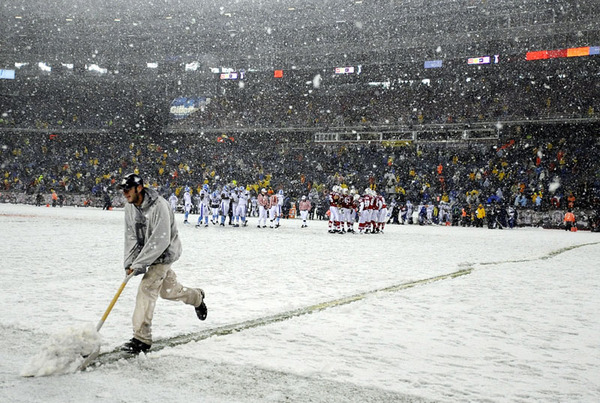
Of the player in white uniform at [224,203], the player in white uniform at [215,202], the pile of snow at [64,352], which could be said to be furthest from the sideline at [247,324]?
the player in white uniform at [224,203]

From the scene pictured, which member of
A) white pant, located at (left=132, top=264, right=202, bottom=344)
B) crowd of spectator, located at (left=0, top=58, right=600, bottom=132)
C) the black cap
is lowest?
white pant, located at (left=132, top=264, right=202, bottom=344)

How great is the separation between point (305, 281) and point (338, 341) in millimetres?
3788

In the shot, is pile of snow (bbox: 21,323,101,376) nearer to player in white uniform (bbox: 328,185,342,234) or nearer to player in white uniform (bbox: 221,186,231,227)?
player in white uniform (bbox: 328,185,342,234)

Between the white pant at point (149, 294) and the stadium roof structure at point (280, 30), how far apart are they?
37.3 m

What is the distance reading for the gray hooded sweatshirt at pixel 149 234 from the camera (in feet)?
16.1

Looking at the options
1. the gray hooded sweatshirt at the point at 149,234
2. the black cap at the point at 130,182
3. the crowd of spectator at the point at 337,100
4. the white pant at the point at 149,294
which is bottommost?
the white pant at the point at 149,294

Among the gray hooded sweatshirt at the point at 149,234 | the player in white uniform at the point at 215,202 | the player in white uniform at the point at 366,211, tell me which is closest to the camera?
the gray hooded sweatshirt at the point at 149,234

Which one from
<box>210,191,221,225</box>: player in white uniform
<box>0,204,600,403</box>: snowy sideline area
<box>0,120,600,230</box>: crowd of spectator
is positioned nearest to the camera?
<box>0,204,600,403</box>: snowy sideline area

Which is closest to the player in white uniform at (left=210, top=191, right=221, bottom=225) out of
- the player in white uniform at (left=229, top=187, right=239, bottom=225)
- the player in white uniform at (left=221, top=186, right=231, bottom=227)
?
the player in white uniform at (left=221, top=186, right=231, bottom=227)

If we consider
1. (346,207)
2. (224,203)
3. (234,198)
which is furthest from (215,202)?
(346,207)

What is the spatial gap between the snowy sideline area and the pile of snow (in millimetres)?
94

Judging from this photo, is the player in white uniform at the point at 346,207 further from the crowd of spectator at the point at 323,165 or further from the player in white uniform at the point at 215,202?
the crowd of spectator at the point at 323,165

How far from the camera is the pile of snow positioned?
4215 millimetres

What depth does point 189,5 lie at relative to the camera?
4706cm
